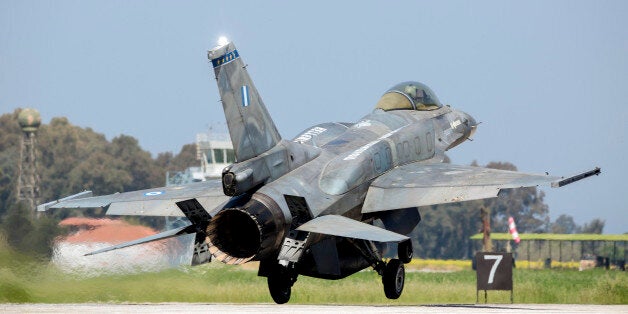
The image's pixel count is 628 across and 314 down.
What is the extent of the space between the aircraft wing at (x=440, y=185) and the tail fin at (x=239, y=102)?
10.7 ft

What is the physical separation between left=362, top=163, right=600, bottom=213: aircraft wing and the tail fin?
3247 mm

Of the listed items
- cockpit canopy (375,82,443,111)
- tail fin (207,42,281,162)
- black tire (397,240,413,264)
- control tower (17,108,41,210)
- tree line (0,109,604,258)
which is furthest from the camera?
tree line (0,109,604,258)

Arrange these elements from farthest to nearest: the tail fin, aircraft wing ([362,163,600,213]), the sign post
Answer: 1. the sign post
2. aircraft wing ([362,163,600,213])
3. the tail fin

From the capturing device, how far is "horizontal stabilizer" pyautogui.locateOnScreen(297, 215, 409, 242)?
22281 mm

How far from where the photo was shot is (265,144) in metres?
24.1

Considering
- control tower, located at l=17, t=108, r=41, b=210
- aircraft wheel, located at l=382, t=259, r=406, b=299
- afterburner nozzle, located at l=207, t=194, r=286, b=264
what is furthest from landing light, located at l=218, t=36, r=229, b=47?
control tower, located at l=17, t=108, r=41, b=210

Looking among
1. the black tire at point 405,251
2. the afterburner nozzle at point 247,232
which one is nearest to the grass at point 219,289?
the black tire at point 405,251

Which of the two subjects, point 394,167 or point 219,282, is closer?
point 394,167

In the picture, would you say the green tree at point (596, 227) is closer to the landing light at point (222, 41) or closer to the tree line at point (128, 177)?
the tree line at point (128, 177)

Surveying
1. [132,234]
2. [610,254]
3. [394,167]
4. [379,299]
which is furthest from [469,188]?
[610,254]

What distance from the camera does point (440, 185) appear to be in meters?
25.7

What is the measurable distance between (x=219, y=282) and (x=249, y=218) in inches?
325

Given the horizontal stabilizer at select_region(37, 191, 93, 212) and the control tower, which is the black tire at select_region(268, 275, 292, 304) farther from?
the control tower

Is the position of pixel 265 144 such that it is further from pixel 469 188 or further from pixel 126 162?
pixel 126 162
